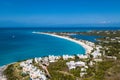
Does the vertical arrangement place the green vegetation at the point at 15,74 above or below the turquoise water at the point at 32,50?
above

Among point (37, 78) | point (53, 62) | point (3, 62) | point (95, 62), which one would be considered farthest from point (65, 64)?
point (3, 62)

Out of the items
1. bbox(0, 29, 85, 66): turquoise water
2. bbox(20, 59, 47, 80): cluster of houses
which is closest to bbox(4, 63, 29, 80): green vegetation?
bbox(20, 59, 47, 80): cluster of houses

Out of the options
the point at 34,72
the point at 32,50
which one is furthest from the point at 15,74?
the point at 32,50

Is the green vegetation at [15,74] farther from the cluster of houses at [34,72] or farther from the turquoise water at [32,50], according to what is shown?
the turquoise water at [32,50]

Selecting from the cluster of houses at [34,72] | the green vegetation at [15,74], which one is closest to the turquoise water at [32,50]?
the green vegetation at [15,74]

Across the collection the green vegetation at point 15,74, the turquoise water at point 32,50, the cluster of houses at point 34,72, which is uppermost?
the cluster of houses at point 34,72

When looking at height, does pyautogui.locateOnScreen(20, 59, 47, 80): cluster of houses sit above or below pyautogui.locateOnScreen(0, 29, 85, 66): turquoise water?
above

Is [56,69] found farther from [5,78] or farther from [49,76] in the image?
[5,78]

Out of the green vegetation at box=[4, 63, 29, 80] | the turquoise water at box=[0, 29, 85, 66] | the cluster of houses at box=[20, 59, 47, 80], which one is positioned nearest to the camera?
the cluster of houses at box=[20, 59, 47, 80]

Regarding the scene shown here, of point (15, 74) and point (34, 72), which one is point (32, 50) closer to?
point (15, 74)

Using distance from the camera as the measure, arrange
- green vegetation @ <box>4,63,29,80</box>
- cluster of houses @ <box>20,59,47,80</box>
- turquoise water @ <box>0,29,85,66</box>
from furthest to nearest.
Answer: turquoise water @ <box>0,29,85,66</box> → green vegetation @ <box>4,63,29,80</box> → cluster of houses @ <box>20,59,47,80</box>

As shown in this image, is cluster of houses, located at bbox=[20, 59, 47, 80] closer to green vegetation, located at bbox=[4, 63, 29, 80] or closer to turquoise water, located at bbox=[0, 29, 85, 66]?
green vegetation, located at bbox=[4, 63, 29, 80]
